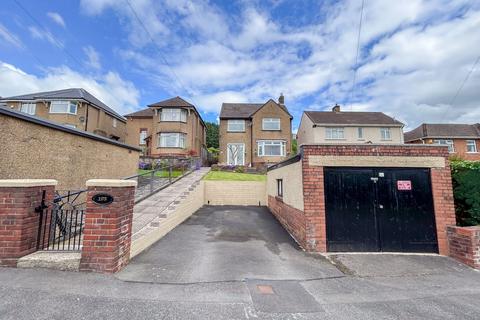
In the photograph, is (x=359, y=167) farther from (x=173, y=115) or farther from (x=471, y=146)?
(x=471, y=146)

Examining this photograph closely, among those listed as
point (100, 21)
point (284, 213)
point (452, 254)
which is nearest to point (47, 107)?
point (100, 21)

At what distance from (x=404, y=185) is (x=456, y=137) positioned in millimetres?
32686

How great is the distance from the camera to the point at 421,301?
3.38m

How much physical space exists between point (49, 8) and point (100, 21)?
179cm

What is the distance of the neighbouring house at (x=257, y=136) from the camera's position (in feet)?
80.7

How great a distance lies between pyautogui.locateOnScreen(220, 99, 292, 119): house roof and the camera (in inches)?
1025

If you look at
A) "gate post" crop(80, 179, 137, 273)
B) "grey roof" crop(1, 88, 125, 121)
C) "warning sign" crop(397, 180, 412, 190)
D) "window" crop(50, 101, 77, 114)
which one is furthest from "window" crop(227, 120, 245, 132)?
"gate post" crop(80, 179, 137, 273)

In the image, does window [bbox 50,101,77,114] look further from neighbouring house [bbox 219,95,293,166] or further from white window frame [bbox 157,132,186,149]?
neighbouring house [bbox 219,95,293,166]

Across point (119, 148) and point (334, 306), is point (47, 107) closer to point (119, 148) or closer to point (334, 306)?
point (119, 148)

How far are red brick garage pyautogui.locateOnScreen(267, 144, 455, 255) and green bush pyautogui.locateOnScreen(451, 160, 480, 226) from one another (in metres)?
0.47

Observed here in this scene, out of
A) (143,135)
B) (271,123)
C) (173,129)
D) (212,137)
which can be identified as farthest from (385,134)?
(212,137)

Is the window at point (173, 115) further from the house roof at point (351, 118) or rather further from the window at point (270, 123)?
the house roof at point (351, 118)

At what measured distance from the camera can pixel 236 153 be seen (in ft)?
83.5

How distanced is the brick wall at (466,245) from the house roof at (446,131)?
30827 millimetres
